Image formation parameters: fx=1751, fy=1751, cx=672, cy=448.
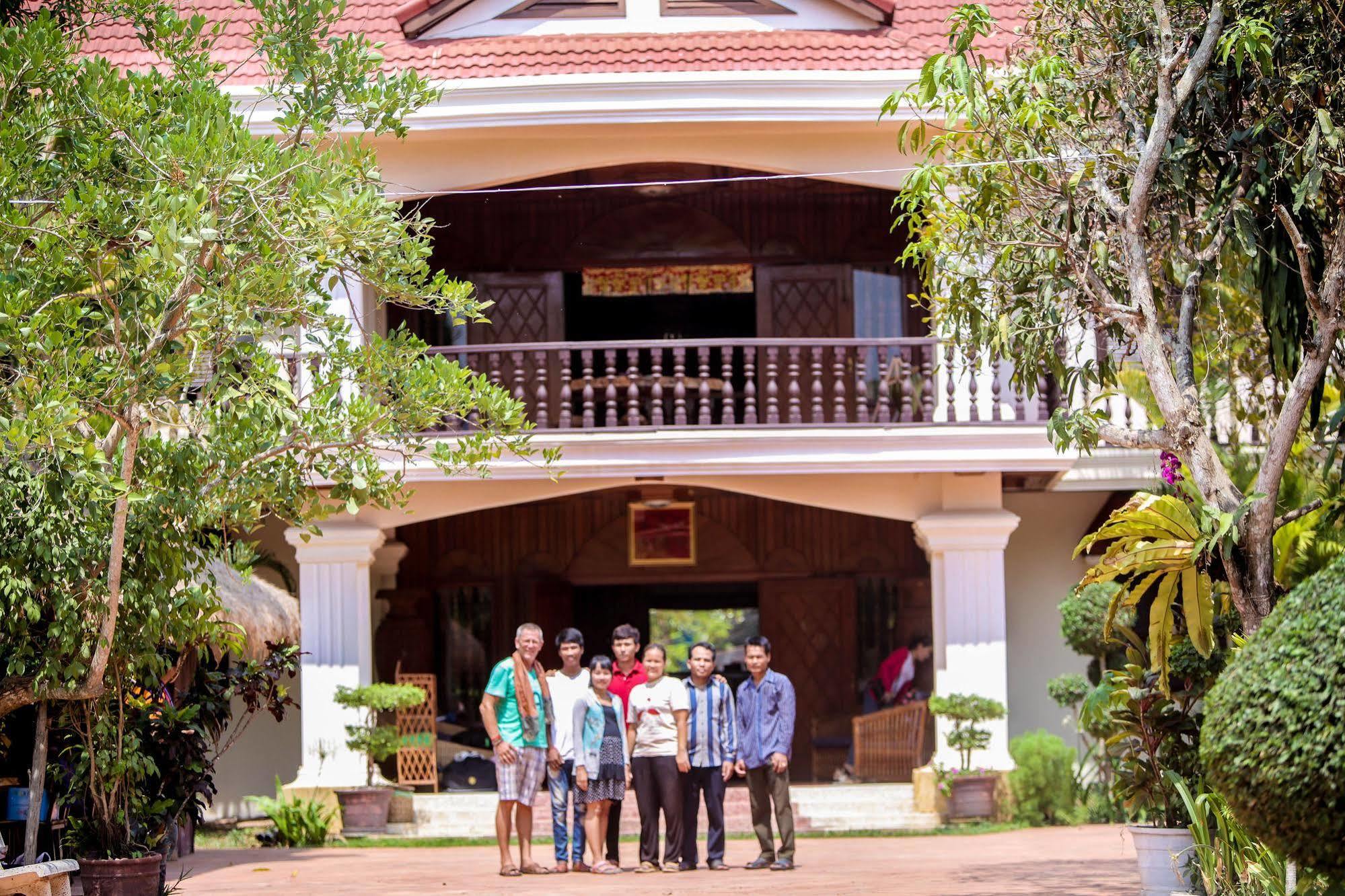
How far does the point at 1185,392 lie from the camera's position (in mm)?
7652

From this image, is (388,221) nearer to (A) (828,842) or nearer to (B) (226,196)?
(B) (226,196)

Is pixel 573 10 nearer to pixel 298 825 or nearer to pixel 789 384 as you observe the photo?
pixel 789 384

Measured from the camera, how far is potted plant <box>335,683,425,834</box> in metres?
14.1

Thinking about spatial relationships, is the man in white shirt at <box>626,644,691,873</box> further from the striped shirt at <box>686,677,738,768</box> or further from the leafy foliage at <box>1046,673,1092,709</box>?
the leafy foliage at <box>1046,673,1092,709</box>

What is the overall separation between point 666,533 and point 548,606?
53.1 inches

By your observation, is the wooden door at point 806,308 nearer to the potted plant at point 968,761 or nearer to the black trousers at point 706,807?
the potted plant at point 968,761

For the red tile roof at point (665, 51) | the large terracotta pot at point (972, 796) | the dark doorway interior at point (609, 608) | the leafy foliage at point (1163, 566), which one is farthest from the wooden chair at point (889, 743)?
the leafy foliage at point (1163, 566)

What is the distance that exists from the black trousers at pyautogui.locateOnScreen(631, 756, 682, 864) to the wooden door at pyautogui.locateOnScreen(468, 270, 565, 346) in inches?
249

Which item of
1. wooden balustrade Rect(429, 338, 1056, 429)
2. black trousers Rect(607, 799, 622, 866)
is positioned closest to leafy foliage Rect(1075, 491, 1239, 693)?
black trousers Rect(607, 799, 622, 866)

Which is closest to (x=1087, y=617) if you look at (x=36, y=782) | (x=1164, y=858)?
(x=1164, y=858)

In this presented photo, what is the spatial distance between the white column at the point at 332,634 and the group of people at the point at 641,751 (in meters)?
3.98

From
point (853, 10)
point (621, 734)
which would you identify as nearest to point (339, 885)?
point (621, 734)

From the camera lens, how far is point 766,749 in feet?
35.8

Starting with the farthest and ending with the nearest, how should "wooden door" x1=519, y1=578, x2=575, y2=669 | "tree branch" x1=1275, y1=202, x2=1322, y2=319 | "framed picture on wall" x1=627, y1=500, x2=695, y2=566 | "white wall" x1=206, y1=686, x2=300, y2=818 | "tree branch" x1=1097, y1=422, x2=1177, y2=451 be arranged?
"framed picture on wall" x1=627, y1=500, x2=695, y2=566, "wooden door" x1=519, y1=578, x2=575, y2=669, "white wall" x1=206, y1=686, x2=300, y2=818, "tree branch" x1=1097, y1=422, x2=1177, y2=451, "tree branch" x1=1275, y1=202, x2=1322, y2=319
